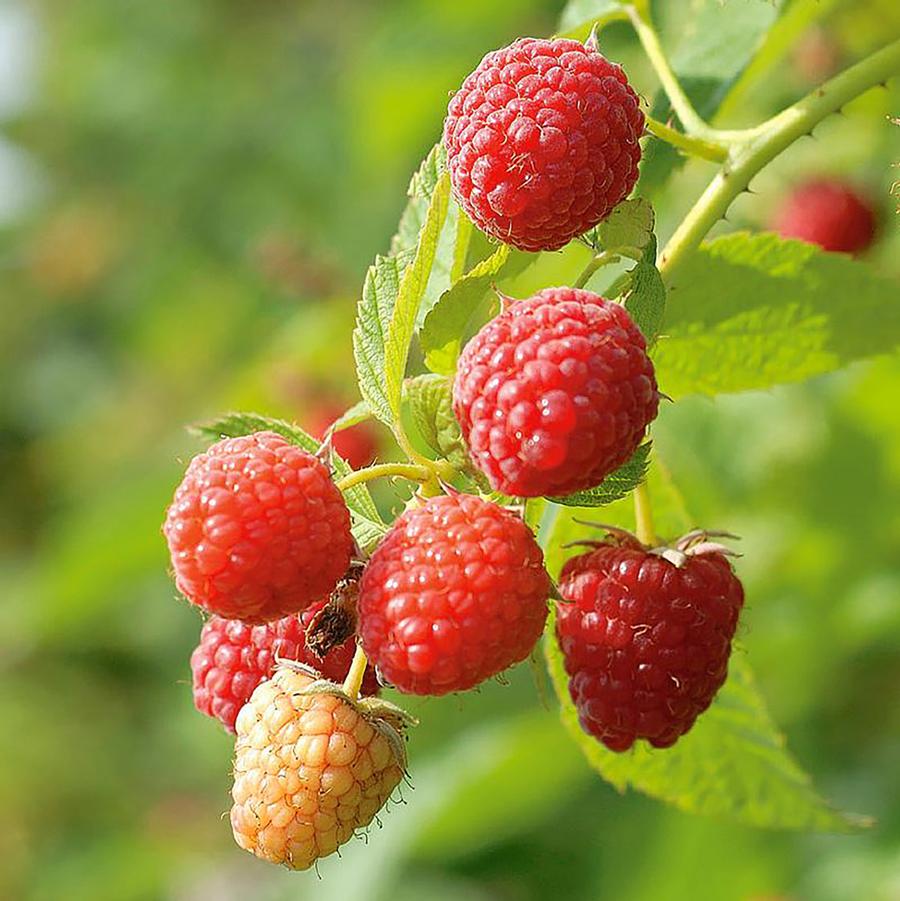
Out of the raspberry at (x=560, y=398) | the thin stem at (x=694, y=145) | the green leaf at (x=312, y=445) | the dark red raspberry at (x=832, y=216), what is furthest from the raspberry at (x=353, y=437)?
the raspberry at (x=560, y=398)

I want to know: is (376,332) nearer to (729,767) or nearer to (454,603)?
(454,603)

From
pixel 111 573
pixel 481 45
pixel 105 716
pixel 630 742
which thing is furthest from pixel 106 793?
pixel 630 742

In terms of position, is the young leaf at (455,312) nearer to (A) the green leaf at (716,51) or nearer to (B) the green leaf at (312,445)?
(B) the green leaf at (312,445)

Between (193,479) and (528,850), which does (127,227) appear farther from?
(193,479)

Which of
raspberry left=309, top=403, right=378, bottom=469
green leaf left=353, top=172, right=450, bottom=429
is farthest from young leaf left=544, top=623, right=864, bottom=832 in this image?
raspberry left=309, top=403, right=378, bottom=469

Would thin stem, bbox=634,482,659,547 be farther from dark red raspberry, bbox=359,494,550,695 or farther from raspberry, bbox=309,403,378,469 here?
raspberry, bbox=309,403,378,469

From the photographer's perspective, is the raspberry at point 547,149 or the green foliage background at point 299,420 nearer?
the raspberry at point 547,149
